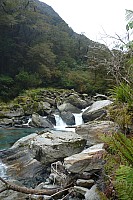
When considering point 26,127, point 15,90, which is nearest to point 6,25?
point 15,90

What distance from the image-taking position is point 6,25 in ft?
93.5

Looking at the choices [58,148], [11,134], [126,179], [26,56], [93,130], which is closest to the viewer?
[126,179]

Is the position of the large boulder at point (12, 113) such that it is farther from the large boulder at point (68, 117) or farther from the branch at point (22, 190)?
the branch at point (22, 190)

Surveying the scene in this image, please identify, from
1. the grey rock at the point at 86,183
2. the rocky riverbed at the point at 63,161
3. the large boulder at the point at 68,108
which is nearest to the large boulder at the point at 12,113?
the large boulder at the point at 68,108

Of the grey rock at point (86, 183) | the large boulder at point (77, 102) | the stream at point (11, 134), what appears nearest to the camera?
the grey rock at point (86, 183)

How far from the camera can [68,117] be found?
16.8 metres

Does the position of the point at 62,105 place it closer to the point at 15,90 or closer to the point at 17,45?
the point at 15,90

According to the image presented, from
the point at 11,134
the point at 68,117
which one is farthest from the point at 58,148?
the point at 68,117

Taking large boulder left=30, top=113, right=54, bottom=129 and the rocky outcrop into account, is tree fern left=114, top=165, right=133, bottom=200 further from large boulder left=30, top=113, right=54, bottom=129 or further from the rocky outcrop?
the rocky outcrop

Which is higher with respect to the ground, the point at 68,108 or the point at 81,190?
the point at 68,108

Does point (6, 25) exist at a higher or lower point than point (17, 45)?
higher

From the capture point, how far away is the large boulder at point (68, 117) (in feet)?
54.3

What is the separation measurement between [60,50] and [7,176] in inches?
1150

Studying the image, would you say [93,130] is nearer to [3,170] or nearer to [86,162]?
[86,162]
